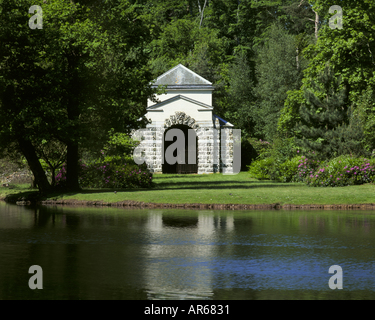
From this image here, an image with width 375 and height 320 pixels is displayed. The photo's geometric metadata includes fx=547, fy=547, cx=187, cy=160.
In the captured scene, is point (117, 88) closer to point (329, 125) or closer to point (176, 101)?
point (329, 125)

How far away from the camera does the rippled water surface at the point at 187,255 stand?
864 centimetres

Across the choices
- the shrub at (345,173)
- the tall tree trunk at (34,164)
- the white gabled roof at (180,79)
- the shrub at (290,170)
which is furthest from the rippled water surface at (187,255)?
the white gabled roof at (180,79)

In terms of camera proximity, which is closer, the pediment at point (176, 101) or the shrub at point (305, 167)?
the shrub at point (305, 167)

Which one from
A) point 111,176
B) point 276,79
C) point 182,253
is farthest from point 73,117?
point 276,79

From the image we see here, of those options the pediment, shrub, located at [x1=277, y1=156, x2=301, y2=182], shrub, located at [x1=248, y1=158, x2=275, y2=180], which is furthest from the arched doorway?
shrub, located at [x1=277, y1=156, x2=301, y2=182]

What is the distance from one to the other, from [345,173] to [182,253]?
62.9ft

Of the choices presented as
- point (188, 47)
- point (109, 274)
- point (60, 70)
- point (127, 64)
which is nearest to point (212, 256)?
point (109, 274)

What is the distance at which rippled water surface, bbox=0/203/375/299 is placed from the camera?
8641mm

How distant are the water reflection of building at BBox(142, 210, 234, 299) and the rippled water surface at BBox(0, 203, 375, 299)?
0.7 inches

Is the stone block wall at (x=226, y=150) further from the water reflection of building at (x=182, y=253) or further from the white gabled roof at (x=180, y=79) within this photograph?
the water reflection of building at (x=182, y=253)

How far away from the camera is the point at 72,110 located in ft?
85.7

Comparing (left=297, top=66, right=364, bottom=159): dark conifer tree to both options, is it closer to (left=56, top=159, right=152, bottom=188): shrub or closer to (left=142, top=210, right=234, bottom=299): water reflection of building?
(left=56, top=159, right=152, bottom=188): shrub

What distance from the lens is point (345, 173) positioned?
95.2 ft

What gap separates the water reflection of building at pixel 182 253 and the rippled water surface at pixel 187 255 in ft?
0.06
